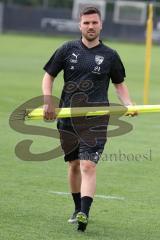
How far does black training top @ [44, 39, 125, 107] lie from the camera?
7562mm

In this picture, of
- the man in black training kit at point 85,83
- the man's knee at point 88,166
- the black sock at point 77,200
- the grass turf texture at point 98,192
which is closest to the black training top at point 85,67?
the man in black training kit at point 85,83

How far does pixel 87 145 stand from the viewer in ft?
24.8

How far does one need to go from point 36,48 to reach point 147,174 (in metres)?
31.5

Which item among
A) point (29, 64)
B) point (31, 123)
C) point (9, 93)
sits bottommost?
point (29, 64)

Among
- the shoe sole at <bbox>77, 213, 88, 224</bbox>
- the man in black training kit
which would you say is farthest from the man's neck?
the shoe sole at <bbox>77, 213, 88, 224</bbox>

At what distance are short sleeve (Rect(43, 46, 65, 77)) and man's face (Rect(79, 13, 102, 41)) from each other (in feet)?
0.88

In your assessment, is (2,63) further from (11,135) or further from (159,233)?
(159,233)

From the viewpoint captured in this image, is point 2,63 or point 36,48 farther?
point 36,48

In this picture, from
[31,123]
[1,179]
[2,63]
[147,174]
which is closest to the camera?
[1,179]

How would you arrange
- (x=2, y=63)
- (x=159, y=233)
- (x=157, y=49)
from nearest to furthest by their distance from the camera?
1. (x=159, y=233)
2. (x=2, y=63)
3. (x=157, y=49)

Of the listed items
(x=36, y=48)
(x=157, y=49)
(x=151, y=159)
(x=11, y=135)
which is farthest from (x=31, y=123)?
(x=157, y=49)

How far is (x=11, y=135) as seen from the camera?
13734mm

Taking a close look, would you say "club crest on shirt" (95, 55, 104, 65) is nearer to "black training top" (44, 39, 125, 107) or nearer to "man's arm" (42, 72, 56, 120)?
"black training top" (44, 39, 125, 107)

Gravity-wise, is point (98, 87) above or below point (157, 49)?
above
